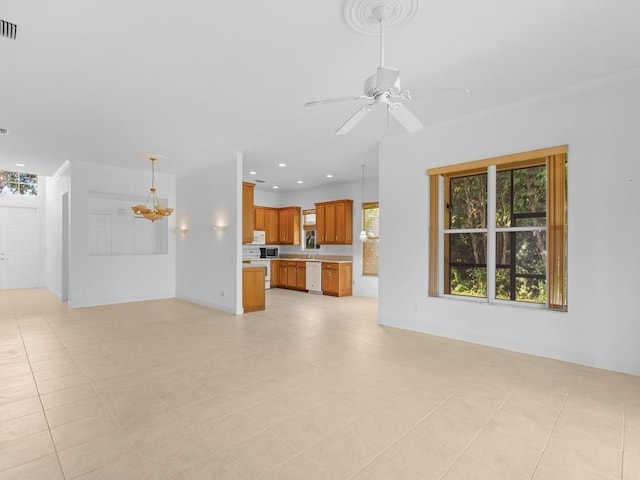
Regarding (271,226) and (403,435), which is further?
(271,226)

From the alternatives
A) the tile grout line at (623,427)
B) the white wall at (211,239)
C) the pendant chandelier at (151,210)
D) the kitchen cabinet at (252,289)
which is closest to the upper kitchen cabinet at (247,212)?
the white wall at (211,239)

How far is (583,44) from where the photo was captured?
2914 millimetres

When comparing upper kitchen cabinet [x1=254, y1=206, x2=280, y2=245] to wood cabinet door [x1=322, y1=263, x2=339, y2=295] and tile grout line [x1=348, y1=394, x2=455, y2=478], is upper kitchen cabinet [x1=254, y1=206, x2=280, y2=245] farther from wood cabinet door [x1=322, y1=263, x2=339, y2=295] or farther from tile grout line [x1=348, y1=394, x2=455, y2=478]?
tile grout line [x1=348, y1=394, x2=455, y2=478]

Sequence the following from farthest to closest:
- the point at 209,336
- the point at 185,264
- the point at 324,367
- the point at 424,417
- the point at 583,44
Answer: the point at 185,264
the point at 209,336
the point at 324,367
the point at 583,44
the point at 424,417

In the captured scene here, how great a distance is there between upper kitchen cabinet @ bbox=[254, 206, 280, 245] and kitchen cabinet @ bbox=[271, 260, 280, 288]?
683 millimetres

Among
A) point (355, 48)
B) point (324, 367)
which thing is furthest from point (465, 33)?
point (324, 367)

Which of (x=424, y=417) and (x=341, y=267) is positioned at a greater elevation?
(x=341, y=267)

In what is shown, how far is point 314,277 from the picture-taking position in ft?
30.3

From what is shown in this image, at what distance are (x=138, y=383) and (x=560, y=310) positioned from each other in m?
4.46

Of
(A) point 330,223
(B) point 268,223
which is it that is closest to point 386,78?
(A) point 330,223

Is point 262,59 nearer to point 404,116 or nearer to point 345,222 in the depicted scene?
point 404,116

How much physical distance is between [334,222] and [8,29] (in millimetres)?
7186

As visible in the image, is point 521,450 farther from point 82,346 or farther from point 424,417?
point 82,346

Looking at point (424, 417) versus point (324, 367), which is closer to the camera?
point (424, 417)
